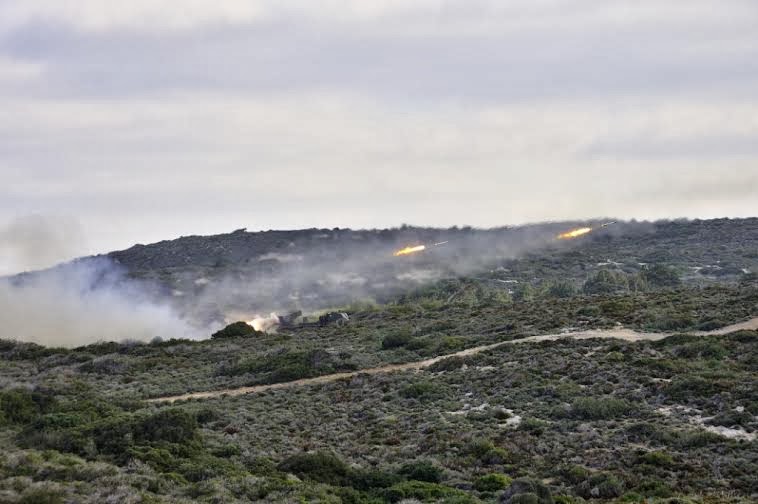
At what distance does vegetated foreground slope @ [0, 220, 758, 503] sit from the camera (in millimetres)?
27297

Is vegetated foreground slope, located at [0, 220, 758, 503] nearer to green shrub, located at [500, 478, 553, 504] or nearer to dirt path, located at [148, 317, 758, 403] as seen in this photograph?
green shrub, located at [500, 478, 553, 504]

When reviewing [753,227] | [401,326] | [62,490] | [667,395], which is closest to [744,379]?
[667,395]

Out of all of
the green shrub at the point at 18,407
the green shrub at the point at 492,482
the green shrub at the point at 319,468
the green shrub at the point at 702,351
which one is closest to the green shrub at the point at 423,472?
the green shrub at the point at 492,482

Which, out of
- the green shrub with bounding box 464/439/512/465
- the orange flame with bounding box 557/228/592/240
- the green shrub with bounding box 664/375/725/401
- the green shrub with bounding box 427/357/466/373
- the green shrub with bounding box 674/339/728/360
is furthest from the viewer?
the orange flame with bounding box 557/228/592/240

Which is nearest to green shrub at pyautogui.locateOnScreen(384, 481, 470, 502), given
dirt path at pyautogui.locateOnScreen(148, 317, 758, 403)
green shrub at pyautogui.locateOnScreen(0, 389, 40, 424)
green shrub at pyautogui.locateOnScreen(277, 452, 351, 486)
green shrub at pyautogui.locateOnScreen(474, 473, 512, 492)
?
green shrub at pyautogui.locateOnScreen(474, 473, 512, 492)

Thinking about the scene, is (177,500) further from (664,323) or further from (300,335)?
(300,335)

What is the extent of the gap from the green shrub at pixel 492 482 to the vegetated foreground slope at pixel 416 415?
8cm

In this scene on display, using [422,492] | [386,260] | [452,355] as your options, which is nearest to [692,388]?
[422,492]

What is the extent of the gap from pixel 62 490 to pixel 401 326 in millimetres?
47992

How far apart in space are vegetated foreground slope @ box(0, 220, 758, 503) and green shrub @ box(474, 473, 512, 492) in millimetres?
76

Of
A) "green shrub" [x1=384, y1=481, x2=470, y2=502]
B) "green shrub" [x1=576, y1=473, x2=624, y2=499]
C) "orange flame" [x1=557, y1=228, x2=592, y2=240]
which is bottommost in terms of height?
"green shrub" [x1=576, y1=473, x2=624, y2=499]

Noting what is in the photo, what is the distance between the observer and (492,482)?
28.6 meters

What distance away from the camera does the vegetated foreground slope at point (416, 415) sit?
27297 millimetres

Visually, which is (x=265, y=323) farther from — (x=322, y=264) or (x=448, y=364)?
(x=322, y=264)
